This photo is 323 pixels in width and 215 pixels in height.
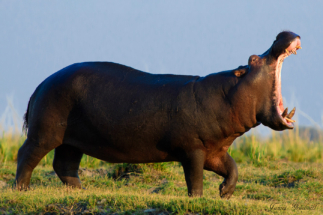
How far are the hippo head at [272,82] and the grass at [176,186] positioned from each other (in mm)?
894

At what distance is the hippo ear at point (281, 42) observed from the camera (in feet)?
14.6

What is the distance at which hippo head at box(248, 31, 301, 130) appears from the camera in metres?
4.51

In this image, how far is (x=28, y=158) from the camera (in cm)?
528

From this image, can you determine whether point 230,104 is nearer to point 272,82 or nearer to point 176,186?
point 272,82

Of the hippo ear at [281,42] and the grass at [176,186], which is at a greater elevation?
the hippo ear at [281,42]

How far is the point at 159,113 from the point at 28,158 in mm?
1813

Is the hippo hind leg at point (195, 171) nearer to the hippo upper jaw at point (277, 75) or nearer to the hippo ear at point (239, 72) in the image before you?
the hippo upper jaw at point (277, 75)

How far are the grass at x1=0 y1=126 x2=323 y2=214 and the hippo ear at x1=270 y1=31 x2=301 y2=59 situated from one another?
1.59 meters

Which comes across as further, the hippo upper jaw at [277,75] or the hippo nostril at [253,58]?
the hippo nostril at [253,58]

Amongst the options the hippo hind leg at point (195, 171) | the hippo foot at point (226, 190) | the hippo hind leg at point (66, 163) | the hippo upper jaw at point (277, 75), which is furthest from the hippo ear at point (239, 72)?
the hippo hind leg at point (66, 163)

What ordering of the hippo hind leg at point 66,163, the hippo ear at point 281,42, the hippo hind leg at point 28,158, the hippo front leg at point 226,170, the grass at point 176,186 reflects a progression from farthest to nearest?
the hippo hind leg at point 66,163 → the hippo hind leg at point 28,158 → the hippo front leg at point 226,170 → the hippo ear at point 281,42 → the grass at point 176,186

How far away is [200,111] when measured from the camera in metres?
4.61

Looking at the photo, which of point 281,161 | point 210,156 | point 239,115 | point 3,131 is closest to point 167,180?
point 210,156

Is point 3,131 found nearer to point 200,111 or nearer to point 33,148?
point 33,148
